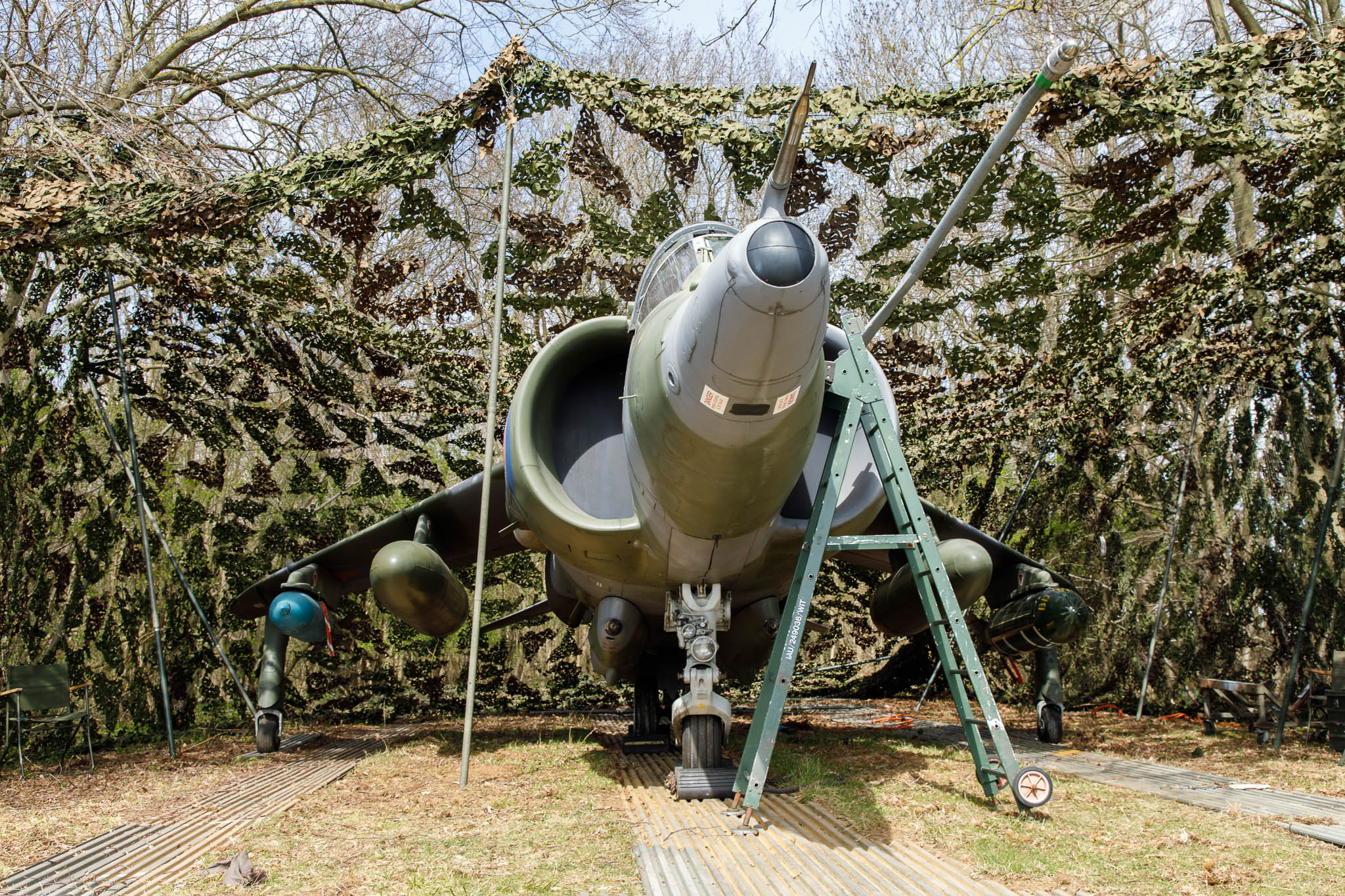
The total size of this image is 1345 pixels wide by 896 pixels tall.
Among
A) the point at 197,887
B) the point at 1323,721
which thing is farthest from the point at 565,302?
the point at 1323,721

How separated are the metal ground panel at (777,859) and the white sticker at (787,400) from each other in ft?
5.50

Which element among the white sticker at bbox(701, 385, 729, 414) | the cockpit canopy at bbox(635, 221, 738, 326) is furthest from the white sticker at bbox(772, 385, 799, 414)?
the cockpit canopy at bbox(635, 221, 738, 326)

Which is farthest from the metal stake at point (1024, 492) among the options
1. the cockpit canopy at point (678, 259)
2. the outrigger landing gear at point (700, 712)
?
the cockpit canopy at point (678, 259)

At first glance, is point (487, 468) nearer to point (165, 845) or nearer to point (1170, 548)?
point (165, 845)

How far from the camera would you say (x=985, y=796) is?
4.46 m

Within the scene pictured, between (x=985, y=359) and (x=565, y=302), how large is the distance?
12.8 feet

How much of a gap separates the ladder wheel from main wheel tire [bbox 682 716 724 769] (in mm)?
1423

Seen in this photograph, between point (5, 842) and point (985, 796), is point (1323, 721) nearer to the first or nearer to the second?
point (985, 796)

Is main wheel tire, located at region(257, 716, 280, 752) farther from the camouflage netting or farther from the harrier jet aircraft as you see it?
the camouflage netting

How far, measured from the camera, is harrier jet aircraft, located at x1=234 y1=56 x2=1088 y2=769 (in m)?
3.44

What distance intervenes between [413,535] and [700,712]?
152 inches

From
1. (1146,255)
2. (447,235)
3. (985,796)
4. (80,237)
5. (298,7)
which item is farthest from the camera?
(298,7)

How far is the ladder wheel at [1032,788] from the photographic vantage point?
3.99 meters

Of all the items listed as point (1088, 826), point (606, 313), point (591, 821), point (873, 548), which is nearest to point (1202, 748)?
point (1088, 826)
